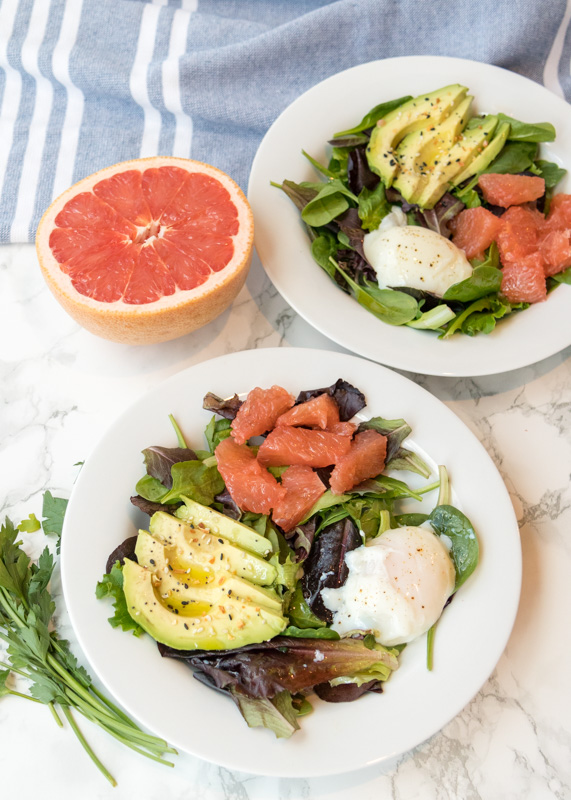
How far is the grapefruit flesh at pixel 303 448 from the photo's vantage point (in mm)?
1624

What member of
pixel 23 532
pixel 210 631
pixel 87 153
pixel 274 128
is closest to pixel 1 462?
pixel 23 532

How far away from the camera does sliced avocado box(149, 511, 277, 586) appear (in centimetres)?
152

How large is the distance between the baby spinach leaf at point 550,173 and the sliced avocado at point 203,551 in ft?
4.66

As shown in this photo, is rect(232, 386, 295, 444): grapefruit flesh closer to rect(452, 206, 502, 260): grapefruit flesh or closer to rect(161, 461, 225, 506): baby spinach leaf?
rect(161, 461, 225, 506): baby spinach leaf

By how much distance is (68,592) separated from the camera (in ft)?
4.84

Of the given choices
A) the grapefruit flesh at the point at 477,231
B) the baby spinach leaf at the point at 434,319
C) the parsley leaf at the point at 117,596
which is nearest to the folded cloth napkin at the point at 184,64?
the grapefruit flesh at the point at 477,231

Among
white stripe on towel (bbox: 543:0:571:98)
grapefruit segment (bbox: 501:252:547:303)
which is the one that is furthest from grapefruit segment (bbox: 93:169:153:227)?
white stripe on towel (bbox: 543:0:571:98)

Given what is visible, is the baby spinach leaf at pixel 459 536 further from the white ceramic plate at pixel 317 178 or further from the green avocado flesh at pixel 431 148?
the green avocado flesh at pixel 431 148

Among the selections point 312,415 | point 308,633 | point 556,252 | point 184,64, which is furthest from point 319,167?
point 308,633

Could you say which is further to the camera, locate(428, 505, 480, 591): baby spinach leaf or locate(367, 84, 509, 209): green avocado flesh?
locate(367, 84, 509, 209): green avocado flesh

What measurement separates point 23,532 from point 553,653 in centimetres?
134

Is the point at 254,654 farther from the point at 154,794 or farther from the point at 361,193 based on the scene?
the point at 361,193

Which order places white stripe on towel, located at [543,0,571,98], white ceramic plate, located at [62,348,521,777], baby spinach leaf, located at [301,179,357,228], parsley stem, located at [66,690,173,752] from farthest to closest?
white stripe on towel, located at [543,0,571,98] < baby spinach leaf, located at [301,179,357,228] < parsley stem, located at [66,690,173,752] < white ceramic plate, located at [62,348,521,777]

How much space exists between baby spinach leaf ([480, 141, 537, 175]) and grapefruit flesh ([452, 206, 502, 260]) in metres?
0.17
